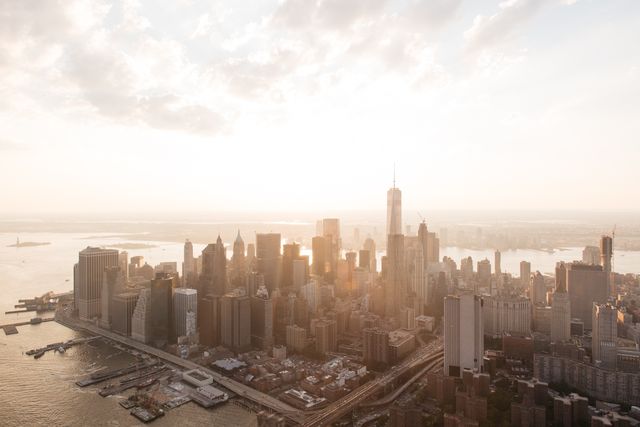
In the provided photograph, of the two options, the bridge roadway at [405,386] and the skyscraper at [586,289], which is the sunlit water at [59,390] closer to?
the bridge roadway at [405,386]

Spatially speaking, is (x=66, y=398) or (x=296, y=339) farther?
(x=296, y=339)

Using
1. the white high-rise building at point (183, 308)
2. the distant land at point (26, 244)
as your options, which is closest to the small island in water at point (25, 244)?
the distant land at point (26, 244)

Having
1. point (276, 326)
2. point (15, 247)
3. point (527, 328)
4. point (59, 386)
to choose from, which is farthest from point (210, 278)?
point (15, 247)

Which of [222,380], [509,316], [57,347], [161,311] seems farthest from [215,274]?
[509,316]

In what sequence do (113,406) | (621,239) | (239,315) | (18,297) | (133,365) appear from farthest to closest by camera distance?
(621,239)
(18,297)
(239,315)
(133,365)
(113,406)

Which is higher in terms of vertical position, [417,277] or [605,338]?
[417,277]

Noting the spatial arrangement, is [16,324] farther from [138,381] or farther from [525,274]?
[525,274]

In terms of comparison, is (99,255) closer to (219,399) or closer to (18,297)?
(18,297)

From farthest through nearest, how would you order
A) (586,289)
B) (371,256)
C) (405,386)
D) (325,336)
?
(371,256), (586,289), (325,336), (405,386)
